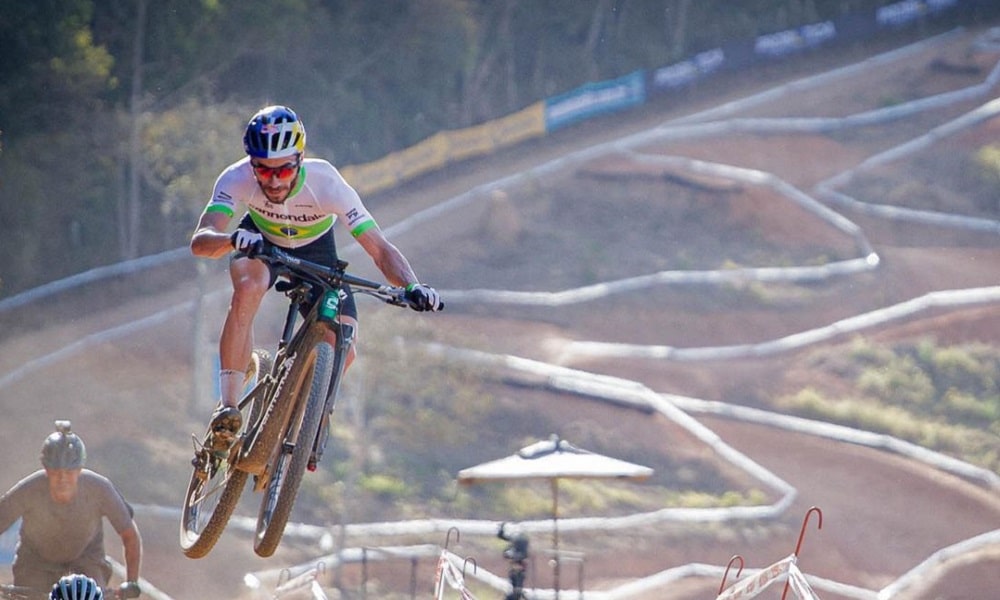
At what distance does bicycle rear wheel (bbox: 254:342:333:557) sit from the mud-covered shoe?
26 cm

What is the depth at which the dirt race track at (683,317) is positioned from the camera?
25.1m

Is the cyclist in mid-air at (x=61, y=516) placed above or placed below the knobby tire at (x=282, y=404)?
below

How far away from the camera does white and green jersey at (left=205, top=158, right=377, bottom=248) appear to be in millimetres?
8570

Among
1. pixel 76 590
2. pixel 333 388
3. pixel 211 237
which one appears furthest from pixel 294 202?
pixel 76 590

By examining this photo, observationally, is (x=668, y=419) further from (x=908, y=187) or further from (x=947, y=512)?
(x=908, y=187)

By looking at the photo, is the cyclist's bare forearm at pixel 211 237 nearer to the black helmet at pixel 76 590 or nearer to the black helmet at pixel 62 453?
the black helmet at pixel 62 453

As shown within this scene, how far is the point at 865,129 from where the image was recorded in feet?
171

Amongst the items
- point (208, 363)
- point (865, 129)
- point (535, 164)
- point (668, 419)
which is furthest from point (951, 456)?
point (865, 129)

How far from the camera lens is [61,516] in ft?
31.2

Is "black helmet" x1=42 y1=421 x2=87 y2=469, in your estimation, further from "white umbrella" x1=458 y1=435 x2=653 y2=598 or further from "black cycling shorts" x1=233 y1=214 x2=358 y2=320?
"white umbrella" x1=458 y1=435 x2=653 y2=598

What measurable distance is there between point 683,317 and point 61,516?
29.6 meters

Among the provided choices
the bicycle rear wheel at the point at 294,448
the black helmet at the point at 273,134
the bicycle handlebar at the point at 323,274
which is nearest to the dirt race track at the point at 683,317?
the bicycle rear wheel at the point at 294,448

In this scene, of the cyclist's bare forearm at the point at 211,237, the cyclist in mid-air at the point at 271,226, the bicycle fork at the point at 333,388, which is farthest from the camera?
the bicycle fork at the point at 333,388

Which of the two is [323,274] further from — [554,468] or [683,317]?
[683,317]
